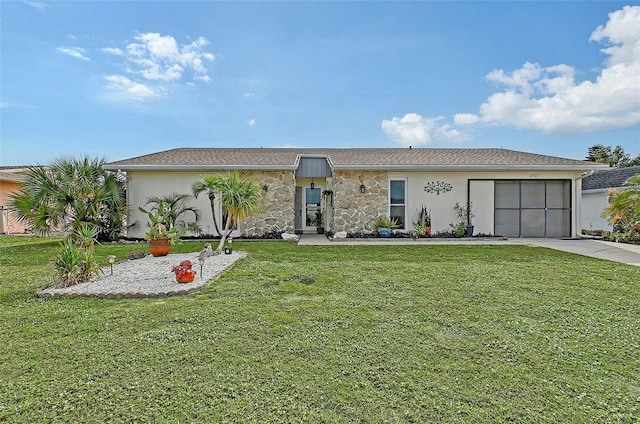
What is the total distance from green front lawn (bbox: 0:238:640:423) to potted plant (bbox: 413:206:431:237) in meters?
6.76

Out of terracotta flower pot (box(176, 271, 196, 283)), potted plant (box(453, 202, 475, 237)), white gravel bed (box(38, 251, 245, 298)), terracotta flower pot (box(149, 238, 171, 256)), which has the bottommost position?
white gravel bed (box(38, 251, 245, 298))

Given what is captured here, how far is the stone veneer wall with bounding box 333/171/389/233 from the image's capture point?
520 inches

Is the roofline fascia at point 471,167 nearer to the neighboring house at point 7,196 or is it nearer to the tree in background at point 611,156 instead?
the neighboring house at point 7,196

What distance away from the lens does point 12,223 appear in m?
17.1

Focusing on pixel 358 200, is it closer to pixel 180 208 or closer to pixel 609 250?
pixel 180 208

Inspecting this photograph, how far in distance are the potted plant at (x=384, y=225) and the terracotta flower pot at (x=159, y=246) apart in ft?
24.8

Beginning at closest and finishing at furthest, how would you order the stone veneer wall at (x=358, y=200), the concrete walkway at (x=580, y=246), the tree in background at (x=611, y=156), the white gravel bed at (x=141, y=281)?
1. the white gravel bed at (x=141, y=281)
2. the concrete walkway at (x=580, y=246)
3. the stone veneer wall at (x=358, y=200)
4. the tree in background at (x=611, y=156)

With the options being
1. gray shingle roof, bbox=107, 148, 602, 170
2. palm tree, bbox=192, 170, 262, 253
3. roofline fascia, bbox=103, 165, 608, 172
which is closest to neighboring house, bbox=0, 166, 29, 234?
gray shingle roof, bbox=107, 148, 602, 170

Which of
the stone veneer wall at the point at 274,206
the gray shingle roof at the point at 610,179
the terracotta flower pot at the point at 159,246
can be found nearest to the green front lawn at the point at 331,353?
the terracotta flower pot at the point at 159,246

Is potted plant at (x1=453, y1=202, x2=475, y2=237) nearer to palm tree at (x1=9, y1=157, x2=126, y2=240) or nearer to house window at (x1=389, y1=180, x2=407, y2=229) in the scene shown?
house window at (x1=389, y1=180, x2=407, y2=229)

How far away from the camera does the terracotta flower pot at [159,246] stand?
8680 millimetres

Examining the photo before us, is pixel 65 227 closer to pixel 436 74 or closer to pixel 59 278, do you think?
pixel 59 278

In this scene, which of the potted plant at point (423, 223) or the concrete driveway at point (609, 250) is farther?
the potted plant at point (423, 223)

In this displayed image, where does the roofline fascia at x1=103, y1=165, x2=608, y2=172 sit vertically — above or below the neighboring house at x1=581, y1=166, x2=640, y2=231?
above
